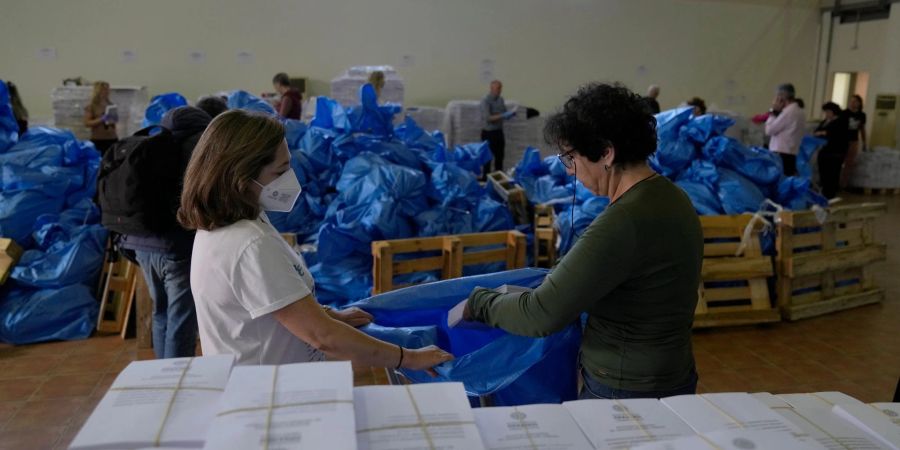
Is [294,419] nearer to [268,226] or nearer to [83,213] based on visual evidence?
[268,226]

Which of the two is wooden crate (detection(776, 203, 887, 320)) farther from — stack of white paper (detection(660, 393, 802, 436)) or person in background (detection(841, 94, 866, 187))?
person in background (detection(841, 94, 866, 187))

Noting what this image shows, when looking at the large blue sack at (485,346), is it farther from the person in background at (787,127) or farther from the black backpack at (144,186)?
the person in background at (787,127)

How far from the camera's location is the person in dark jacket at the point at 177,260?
251 cm

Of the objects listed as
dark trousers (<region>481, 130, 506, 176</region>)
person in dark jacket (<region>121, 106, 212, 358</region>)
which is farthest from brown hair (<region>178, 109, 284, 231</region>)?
dark trousers (<region>481, 130, 506, 176</region>)

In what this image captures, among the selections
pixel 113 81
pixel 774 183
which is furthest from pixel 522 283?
pixel 113 81

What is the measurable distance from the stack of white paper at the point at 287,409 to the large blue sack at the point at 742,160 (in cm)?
417

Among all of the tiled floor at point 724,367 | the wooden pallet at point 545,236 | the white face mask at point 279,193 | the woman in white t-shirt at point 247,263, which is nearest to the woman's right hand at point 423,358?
the woman in white t-shirt at point 247,263

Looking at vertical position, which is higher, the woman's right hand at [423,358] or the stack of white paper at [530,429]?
the stack of white paper at [530,429]

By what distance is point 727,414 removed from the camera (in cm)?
94

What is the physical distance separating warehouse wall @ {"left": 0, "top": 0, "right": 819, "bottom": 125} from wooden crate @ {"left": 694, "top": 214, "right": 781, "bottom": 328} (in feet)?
21.9

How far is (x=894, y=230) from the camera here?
7.25 m

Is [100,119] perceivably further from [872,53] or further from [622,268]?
[872,53]

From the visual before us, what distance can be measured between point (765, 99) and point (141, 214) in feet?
41.1

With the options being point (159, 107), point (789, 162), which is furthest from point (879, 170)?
point (159, 107)
